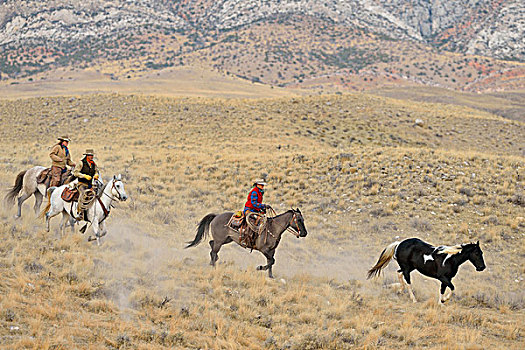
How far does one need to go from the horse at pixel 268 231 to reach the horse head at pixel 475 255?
3638 millimetres

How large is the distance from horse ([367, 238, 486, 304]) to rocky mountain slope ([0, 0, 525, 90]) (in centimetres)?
8846

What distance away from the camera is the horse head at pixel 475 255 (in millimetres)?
8516

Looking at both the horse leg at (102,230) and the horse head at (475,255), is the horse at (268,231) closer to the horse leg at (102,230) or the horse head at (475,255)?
the horse leg at (102,230)

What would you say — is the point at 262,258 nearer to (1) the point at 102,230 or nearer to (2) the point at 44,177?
(1) the point at 102,230

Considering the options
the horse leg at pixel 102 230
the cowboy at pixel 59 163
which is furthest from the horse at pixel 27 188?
the horse leg at pixel 102 230

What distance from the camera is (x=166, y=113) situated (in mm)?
39688

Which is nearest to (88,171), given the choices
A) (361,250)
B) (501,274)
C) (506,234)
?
(361,250)

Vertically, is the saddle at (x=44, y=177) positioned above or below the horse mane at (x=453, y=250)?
above

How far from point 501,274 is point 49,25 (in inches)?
5585

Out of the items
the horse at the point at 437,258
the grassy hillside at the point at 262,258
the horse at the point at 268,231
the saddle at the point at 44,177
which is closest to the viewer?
the grassy hillside at the point at 262,258

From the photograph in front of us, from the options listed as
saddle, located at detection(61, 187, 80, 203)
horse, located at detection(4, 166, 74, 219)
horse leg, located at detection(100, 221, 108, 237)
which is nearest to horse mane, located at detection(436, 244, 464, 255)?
horse leg, located at detection(100, 221, 108, 237)

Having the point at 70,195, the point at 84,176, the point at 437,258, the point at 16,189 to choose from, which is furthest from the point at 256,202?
the point at 16,189

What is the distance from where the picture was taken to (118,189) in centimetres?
1006

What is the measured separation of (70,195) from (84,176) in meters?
0.66
